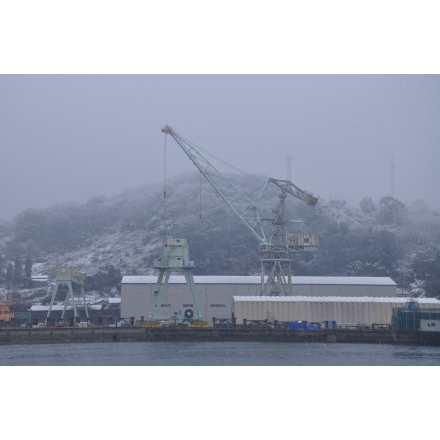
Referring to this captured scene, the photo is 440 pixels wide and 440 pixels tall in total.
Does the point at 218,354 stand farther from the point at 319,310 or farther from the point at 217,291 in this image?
the point at 217,291

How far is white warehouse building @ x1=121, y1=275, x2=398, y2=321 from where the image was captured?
200ft

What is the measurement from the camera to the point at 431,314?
4866 centimetres

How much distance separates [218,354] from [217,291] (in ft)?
87.2

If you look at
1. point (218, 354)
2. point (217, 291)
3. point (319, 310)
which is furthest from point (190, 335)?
point (217, 291)

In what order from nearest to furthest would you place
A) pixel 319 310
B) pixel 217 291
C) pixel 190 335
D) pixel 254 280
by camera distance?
pixel 190 335 → pixel 319 310 → pixel 217 291 → pixel 254 280

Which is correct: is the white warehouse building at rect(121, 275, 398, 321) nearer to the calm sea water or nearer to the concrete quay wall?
the concrete quay wall

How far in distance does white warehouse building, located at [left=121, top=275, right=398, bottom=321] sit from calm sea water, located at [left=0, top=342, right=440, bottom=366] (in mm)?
14462

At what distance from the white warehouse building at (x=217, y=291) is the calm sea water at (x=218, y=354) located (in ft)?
47.4

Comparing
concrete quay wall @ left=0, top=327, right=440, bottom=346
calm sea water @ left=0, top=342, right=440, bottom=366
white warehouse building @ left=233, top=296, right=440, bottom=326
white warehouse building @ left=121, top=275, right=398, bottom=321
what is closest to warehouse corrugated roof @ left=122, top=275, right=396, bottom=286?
white warehouse building @ left=121, top=275, right=398, bottom=321

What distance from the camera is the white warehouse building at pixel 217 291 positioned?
61.1 metres

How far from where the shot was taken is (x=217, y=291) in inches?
2483

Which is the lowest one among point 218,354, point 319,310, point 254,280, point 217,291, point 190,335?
point 190,335

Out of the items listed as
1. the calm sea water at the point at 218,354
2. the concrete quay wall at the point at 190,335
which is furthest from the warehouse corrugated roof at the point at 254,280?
the calm sea water at the point at 218,354
